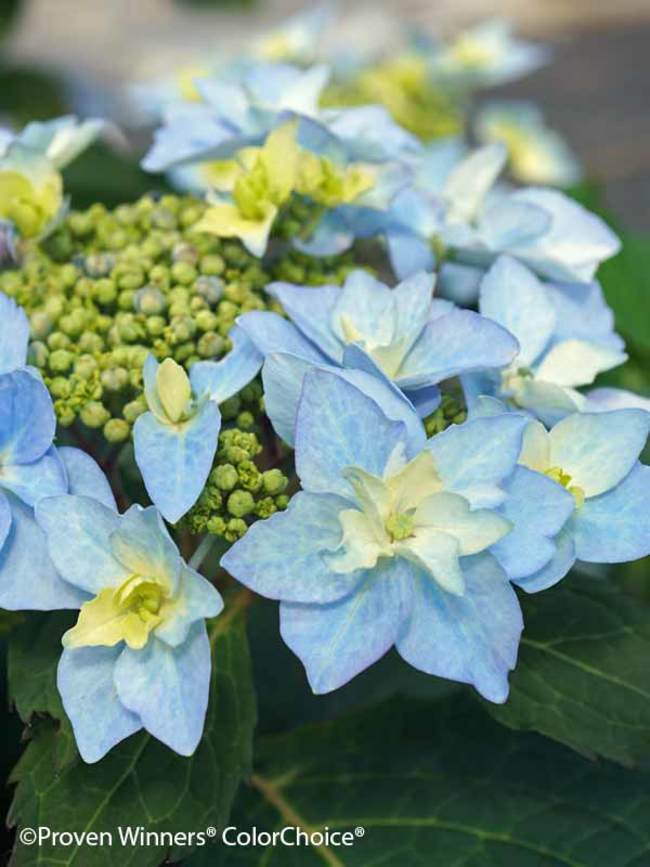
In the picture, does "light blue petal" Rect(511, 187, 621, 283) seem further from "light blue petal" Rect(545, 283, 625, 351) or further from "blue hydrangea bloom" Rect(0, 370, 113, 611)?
"blue hydrangea bloom" Rect(0, 370, 113, 611)

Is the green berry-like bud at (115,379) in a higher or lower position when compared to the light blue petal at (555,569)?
higher

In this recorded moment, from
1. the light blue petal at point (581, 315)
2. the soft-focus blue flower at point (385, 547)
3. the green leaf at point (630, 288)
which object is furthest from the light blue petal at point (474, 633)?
the green leaf at point (630, 288)

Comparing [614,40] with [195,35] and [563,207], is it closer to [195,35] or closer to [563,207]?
[195,35]

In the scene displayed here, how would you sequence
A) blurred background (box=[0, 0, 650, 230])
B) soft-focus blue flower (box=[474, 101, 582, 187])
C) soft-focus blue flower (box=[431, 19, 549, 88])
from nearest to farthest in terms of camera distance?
soft-focus blue flower (box=[431, 19, 549, 88]) → soft-focus blue flower (box=[474, 101, 582, 187]) → blurred background (box=[0, 0, 650, 230])

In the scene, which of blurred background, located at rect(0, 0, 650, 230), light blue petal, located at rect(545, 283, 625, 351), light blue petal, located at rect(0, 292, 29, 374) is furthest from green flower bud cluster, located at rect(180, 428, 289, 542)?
blurred background, located at rect(0, 0, 650, 230)

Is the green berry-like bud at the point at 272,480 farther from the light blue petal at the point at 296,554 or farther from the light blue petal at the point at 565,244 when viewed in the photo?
the light blue petal at the point at 565,244

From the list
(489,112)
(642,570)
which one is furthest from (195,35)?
(642,570)
